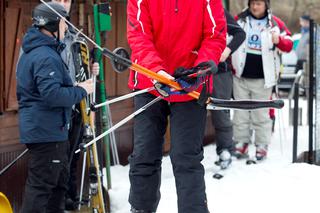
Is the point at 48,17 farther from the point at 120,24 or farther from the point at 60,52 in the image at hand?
the point at 120,24

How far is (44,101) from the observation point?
430cm

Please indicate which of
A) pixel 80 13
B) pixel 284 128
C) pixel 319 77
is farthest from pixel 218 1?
pixel 284 128

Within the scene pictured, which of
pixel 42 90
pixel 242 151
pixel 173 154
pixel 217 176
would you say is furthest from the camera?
pixel 242 151

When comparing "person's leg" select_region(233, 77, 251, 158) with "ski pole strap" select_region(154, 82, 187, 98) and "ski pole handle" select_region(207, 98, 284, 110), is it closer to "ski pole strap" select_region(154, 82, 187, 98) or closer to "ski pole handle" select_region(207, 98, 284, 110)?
"ski pole handle" select_region(207, 98, 284, 110)

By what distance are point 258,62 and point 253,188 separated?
5.71ft

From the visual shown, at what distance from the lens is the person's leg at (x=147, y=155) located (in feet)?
12.4

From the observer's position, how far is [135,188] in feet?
12.5

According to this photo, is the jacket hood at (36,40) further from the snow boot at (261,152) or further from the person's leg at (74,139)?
the snow boot at (261,152)

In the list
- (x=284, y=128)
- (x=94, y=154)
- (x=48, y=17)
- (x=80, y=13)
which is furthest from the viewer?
(x=284, y=128)

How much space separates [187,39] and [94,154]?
1.64 metres

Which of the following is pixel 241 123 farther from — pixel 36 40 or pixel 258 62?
pixel 36 40

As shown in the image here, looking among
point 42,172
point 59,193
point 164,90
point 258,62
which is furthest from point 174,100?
point 258,62

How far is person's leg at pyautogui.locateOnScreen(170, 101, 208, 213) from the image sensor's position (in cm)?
369

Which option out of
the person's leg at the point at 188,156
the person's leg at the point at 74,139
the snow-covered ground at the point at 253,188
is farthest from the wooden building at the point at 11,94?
the person's leg at the point at 188,156
